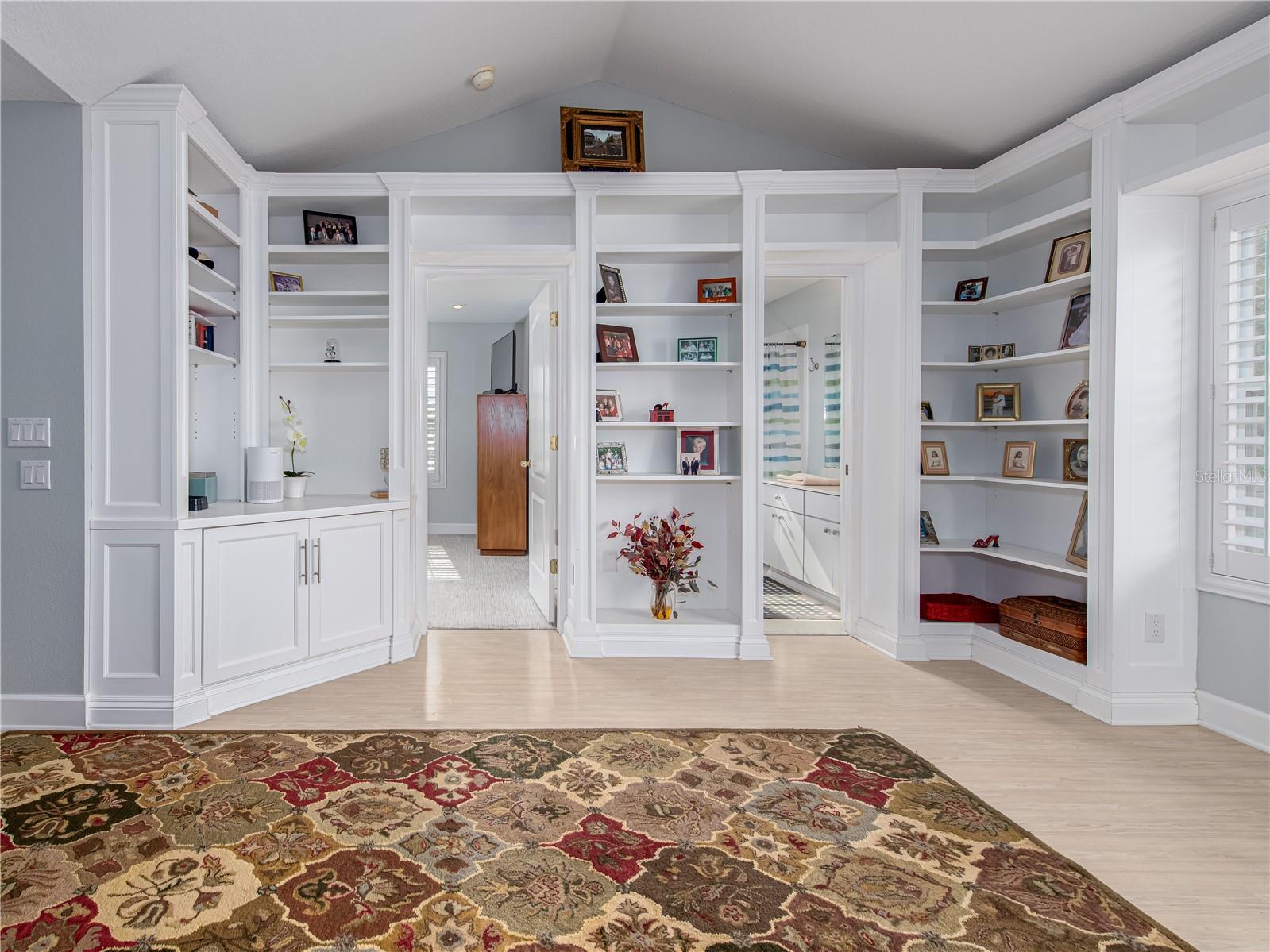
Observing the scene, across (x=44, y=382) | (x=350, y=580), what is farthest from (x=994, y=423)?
(x=44, y=382)

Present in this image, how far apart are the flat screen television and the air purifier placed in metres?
4.25

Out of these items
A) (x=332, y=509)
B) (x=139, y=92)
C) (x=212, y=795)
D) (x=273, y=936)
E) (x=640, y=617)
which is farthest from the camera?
(x=640, y=617)

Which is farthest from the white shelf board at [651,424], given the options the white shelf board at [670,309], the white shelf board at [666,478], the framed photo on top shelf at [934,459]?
the framed photo on top shelf at [934,459]

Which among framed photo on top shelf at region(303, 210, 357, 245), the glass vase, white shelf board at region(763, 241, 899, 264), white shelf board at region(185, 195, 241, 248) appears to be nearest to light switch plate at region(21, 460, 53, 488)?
white shelf board at region(185, 195, 241, 248)

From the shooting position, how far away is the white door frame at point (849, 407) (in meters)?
4.44

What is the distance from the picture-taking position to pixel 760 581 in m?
4.12

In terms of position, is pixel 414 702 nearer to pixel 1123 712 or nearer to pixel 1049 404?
pixel 1123 712

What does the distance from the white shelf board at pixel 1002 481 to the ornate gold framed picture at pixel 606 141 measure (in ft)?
7.59

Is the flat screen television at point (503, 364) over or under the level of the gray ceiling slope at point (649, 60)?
under

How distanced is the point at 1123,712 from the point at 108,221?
4.60m

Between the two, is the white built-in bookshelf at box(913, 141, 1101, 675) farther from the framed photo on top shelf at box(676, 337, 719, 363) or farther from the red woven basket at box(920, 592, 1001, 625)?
the framed photo on top shelf at box(676, 337, 719, 363)

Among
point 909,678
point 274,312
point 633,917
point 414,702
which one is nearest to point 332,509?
point 414,702

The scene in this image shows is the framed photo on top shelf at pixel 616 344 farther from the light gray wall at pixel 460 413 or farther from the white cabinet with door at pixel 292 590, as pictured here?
the light gray wall at pixel 460 413

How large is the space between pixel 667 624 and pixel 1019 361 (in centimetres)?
227
